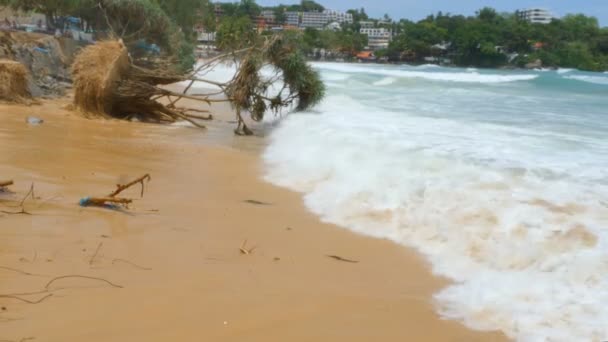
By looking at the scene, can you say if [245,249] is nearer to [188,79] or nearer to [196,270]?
[196,270]

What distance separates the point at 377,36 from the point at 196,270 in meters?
151

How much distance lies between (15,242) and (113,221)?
87cm

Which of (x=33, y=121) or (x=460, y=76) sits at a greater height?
(x=33, y=121)

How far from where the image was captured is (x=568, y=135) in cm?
1023

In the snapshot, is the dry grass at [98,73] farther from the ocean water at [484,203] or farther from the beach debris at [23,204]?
the beach debris at [23,204]

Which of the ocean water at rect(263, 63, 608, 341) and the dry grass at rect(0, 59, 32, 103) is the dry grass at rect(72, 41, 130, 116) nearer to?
the dry grass at rect(0, 59, 32, 103)

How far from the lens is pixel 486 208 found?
546cm

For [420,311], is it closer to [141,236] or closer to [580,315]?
[580,315]

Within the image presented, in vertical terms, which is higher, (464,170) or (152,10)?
(152,10)

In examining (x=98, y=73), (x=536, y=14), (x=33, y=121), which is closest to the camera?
(x=33, y=121)

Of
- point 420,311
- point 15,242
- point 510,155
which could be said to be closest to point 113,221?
point 15,242

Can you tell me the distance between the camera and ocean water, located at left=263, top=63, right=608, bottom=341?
3.64 meters

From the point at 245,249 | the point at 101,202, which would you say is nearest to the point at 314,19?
the point at 101,202

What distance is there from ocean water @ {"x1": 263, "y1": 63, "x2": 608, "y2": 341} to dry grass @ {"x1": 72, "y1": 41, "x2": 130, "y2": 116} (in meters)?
3.53
